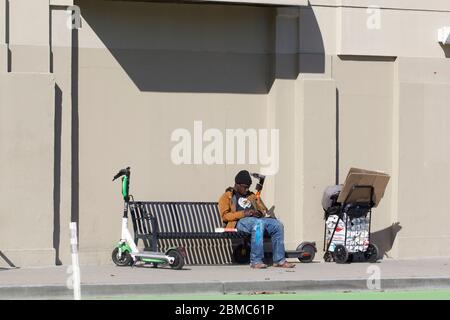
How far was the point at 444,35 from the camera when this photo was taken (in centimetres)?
1616

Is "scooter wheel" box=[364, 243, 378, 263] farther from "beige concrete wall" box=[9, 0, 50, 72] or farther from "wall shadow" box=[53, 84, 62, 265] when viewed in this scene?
"beige concrete wall" box=[9, 0, 50, 72]

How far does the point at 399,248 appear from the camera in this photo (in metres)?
16.0

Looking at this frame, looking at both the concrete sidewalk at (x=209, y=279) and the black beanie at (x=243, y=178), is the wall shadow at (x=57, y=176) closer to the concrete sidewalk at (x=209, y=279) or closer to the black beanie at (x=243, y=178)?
the concrete sidewalk at (x=209, y=279)

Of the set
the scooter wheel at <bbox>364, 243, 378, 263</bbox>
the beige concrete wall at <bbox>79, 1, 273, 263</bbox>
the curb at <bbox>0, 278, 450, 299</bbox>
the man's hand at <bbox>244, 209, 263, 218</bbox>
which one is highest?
the beige concrete wall at <bbox>79, 1, 273, 263</bbox>

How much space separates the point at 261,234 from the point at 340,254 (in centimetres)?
142

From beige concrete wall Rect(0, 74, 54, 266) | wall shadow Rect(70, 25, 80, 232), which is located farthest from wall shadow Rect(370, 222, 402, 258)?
beige concrete wall Rect(0, 74, 54, 266)

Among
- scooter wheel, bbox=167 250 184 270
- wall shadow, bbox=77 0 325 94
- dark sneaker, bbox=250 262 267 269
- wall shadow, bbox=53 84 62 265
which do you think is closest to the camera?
scooter wheel, bbox=167 250 184 270

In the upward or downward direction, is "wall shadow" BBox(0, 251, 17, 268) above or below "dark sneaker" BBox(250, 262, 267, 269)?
above

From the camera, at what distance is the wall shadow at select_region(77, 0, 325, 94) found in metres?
15.1

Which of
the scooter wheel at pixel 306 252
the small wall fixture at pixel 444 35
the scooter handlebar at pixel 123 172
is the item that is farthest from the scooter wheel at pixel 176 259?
the small wall fixture at pixel 444 35

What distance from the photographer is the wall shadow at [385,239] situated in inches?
634

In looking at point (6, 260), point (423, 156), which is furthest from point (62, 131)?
point (423, 156)

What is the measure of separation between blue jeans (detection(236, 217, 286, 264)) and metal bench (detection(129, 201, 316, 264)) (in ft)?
0.75

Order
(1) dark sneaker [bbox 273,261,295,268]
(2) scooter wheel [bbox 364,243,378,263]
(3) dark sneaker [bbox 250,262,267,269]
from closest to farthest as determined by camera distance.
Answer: (3) dark sneaker [bbox 250,262,267,269] < (1) dark sneaker [bbox 273,261,295,268] < (2) scooter wheel [bbox 364,243,378,263]
